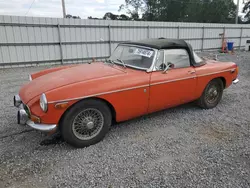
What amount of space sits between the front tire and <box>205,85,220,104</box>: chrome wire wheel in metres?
2.50

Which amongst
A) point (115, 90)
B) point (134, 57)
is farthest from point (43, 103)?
point (134, 57)

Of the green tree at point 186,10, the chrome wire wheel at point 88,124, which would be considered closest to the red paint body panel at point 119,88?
the chrome wire wheel at point 88,124

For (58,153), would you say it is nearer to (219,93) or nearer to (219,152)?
(219,152)

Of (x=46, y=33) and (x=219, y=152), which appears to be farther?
(x=46, y=33)

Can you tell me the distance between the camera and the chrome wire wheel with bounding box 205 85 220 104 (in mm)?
4590

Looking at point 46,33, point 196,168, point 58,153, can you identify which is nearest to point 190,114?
point 196,168

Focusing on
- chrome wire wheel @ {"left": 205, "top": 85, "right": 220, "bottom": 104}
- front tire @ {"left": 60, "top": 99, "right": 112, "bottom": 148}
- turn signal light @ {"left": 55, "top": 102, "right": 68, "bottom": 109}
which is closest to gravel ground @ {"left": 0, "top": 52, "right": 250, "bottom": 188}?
front tire @ {"left": 60, "top": 99, "right": 112, "bottom": 148}

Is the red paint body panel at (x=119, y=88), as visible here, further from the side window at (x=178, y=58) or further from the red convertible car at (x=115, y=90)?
the side window at (x=178, y=58)

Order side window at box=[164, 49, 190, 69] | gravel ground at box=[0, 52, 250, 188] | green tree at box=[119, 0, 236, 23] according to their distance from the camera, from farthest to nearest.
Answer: green tree at box=[119, 0, 236, 23] < side window at box=[164, 49, 190, 69] < gravel ground at box=[0, 52, 250, 188]

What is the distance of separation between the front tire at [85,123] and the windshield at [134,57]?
41.9 inches

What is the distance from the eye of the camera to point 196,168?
8.74ft

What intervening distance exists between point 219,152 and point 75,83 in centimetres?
234

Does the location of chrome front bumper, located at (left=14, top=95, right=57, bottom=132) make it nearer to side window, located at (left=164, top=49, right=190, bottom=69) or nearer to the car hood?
the car hood

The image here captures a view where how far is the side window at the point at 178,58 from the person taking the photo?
3861 mm
